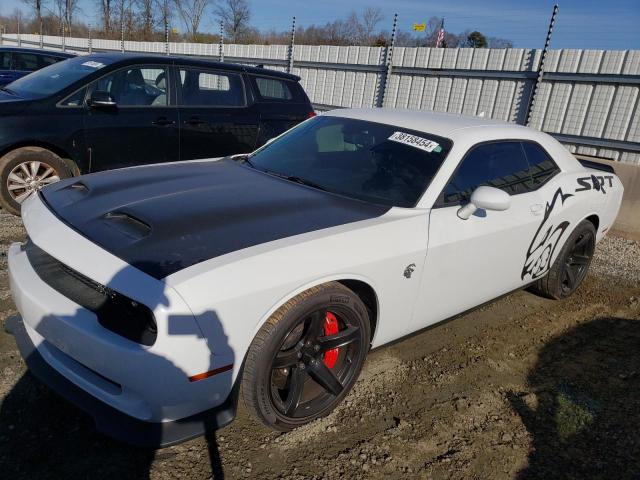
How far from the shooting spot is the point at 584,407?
3.00m

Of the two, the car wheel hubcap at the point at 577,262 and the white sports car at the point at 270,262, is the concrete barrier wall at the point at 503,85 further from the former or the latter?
the white sports car at the point at 270,262

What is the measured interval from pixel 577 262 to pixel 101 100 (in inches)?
191

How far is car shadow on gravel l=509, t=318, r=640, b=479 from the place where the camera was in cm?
251

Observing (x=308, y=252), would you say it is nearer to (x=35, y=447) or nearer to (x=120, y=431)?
(x=120, y=431)

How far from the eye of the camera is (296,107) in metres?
6.64

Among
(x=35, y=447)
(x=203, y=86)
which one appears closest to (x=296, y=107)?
(x=203, y=86)

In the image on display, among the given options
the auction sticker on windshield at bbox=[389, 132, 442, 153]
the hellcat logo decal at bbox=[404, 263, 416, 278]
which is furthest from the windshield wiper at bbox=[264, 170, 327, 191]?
the hellcat logo decal at bbox=[404, 263, 416, 278]

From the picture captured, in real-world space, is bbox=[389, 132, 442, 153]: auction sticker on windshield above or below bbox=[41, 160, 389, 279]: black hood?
above

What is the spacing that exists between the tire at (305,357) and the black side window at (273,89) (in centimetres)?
449

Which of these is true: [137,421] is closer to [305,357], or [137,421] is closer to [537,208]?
[305,357]

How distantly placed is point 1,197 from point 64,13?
43938 millimetres

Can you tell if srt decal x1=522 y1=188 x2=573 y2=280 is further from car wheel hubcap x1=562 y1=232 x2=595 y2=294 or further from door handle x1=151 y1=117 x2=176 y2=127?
door handle x1=151 y1=117 x2=176 y2=127

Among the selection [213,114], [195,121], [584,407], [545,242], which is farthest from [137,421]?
[213,114]

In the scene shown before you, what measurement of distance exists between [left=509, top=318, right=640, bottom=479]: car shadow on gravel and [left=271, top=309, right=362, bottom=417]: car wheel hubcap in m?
0.99
